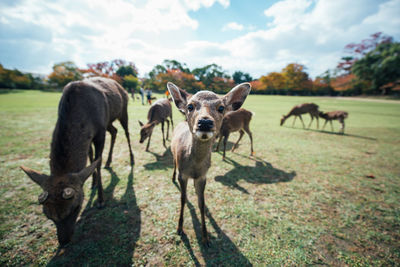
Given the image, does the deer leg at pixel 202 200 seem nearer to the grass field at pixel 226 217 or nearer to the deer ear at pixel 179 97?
the grass field at pixel 226 217

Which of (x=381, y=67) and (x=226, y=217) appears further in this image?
(x=381, y=67)

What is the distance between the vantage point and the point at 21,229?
122 inches

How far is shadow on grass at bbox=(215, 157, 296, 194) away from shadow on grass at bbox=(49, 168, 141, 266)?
2809 millimetres

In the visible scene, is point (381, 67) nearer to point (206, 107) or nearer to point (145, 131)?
point (145, 131)

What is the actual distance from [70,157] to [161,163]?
3480 mm

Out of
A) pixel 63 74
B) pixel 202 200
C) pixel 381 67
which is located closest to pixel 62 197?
pixel 202 200

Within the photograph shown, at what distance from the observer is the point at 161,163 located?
6105 mm

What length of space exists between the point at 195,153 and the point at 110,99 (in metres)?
3.75

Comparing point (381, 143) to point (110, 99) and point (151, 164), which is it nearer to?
point (151, 164)

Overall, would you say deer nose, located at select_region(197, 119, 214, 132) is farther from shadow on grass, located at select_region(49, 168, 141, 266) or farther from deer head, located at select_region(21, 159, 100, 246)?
shadow on grass, located at select_region(49, 168, 141, 266)

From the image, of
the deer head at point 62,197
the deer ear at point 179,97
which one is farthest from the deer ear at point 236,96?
the deer head at point 62,197

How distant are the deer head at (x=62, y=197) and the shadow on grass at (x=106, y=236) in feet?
0.99

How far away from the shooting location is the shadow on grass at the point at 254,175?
5099mm

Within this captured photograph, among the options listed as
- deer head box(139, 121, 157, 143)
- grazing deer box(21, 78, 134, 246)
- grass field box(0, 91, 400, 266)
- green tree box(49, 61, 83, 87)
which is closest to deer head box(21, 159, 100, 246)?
grazing deer box(21, 78, 134, 246)
